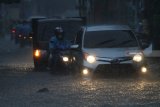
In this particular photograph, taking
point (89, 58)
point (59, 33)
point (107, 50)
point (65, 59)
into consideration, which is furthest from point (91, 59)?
point (59, 33)

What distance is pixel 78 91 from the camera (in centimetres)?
1636

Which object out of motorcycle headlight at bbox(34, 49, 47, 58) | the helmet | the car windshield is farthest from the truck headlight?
motorcycle headlight at bbox(34, 49, 47, 58)

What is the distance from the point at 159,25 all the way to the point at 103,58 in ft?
26.5

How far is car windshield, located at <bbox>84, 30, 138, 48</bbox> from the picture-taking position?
20.9 m

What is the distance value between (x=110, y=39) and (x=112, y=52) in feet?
3.81

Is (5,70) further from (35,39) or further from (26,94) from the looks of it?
(26,94)

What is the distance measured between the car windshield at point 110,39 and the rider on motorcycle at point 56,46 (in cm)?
208

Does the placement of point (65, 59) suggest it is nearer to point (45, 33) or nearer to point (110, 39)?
point (110, 39)

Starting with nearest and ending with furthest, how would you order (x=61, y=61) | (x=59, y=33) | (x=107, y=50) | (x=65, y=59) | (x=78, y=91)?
1. (x=78, y=91)
2. (x=107, y=50)
3. (x=65, y=59)
4. (x=61, y=61)
5. (x=59, y=33)

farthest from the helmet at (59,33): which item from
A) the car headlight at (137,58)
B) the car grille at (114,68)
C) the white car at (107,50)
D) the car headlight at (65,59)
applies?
the car headlight at (137,58)

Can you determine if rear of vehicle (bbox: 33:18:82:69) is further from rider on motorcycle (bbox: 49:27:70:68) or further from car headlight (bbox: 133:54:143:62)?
car headlight (bbox: 133:54:143:62)

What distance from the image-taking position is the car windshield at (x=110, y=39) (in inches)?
822

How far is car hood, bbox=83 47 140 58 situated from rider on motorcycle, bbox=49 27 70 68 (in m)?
3.04

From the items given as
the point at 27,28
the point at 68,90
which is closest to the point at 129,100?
the point at 68,90
